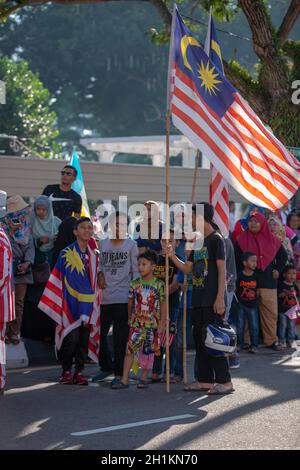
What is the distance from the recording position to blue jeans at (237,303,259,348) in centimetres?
1322

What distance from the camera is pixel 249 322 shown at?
13305 mm

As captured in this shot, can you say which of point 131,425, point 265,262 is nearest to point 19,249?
point 265,262

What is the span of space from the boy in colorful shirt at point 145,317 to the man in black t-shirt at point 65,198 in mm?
3236

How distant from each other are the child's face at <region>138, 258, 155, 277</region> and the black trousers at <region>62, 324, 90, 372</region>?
887 millimetres

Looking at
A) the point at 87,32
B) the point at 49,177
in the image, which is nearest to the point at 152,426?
the point at 49,177

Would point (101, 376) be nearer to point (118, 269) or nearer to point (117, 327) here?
point (117, 327)

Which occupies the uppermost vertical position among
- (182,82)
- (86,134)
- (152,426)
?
(86,134)

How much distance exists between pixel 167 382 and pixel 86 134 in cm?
5571

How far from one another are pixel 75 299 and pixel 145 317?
32.2 inches

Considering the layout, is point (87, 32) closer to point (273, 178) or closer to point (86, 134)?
point (86, 134)

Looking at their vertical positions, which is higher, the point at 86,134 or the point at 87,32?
the point at 87,32

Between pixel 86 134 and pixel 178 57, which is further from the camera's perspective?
pixel 86 134

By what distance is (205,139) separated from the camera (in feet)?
31.7

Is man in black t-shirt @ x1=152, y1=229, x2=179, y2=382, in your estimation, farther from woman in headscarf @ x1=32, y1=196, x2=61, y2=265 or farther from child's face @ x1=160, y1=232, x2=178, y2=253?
woman in headscarf @ x1=32, y1=196, x2=61, y2=265
